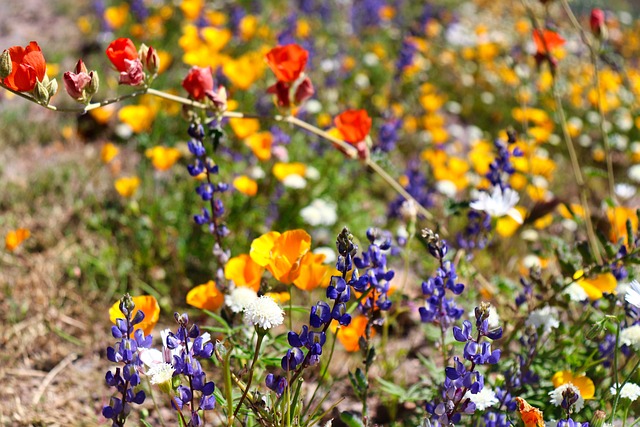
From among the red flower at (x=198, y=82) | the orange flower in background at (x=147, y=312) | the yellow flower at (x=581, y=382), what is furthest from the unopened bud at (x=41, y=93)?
the yellow flower at (x=581, y=382)

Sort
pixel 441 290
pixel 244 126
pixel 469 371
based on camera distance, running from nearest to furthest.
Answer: pixel 469 371 < pixel 441 290 < pixel 244 126

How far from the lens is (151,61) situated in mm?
1663

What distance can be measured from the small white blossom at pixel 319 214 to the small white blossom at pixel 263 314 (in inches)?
54.2

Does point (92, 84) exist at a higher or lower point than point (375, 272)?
higher

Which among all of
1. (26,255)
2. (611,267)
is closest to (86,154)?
(26,255)

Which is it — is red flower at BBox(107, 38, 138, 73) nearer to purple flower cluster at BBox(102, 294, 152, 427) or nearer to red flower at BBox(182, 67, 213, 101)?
red flower at BBox(182, 67, 213, 101)

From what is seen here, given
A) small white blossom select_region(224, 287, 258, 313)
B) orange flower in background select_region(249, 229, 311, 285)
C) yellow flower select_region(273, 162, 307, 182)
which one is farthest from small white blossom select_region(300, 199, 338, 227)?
orange flower in background select_region(249, 229, 311, 285)

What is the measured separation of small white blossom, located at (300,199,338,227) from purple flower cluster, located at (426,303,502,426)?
1.36m

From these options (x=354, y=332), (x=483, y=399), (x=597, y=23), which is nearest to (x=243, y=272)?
(x=354, y=332)

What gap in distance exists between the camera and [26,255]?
8.54 feet

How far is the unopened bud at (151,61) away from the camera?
1.66 metres

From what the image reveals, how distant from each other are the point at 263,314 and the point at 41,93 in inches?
30.0

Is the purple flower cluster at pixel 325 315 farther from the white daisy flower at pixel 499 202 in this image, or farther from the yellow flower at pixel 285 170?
the yellow flower at pixel 285 170

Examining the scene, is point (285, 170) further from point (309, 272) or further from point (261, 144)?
point (309, 272)
